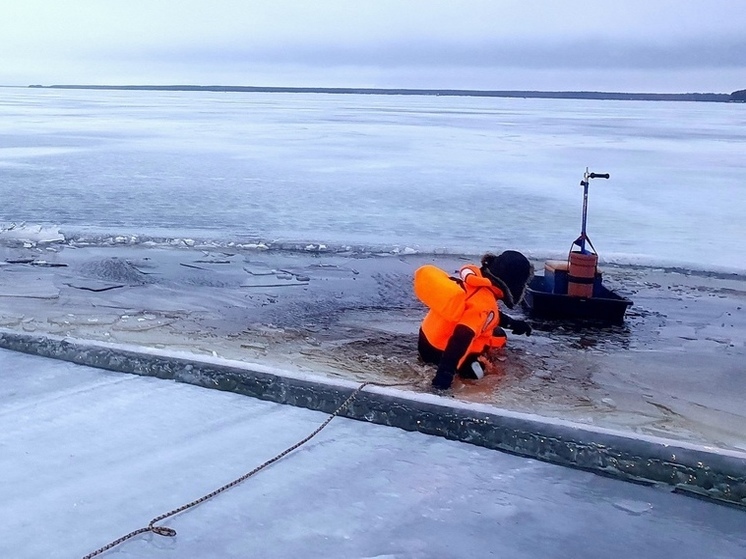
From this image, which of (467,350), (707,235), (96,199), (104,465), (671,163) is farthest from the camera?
(671,163)

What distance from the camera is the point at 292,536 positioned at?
211cm

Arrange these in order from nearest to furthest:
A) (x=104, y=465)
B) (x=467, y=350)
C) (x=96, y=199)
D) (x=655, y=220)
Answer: (x=104, y=465)
(x=467, y=350)
(x=655, y=220)
(x=96, y=199)

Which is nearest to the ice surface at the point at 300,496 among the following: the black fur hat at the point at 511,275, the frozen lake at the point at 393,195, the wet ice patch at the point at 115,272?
the black fur hat at the point at 511,275

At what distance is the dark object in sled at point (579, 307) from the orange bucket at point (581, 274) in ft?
0.16

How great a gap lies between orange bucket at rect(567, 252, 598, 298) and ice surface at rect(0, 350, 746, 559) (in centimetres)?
245

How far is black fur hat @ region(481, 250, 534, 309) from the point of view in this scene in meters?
3.53

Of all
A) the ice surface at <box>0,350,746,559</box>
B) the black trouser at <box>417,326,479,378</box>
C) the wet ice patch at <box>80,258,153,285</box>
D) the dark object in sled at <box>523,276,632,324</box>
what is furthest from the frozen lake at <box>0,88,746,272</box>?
the ice surface at <box>0,350,746,559</box>

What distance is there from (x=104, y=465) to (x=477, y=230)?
6674mm

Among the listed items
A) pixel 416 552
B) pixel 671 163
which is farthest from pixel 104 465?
pixel 671 163

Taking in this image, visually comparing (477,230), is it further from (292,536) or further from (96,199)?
(292,536)

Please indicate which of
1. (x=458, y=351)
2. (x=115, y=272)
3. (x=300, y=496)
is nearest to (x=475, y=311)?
(x=458, y=351)

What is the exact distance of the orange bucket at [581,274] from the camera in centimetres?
488

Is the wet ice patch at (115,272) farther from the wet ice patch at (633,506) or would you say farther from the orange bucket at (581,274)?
the wet ice patch at (633,506)

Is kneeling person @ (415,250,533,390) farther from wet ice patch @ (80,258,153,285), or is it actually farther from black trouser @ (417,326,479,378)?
wet ice patch @ (80,258,153,285)
